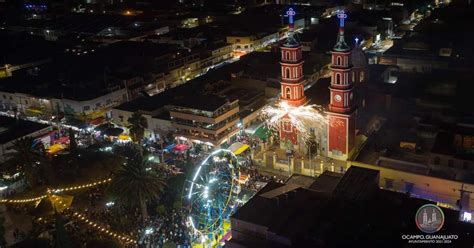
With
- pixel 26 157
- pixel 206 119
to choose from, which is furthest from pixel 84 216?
pixel 206 119

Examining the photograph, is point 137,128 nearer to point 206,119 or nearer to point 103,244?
point 206,119

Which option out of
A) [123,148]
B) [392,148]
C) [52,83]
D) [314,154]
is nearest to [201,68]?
[52,83]

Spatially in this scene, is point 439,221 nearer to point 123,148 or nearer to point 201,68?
point 123,148

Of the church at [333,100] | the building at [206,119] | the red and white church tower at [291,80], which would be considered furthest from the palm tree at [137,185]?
the church at [333,100]

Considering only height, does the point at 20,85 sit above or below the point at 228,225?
above

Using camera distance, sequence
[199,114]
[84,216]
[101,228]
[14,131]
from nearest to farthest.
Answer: [101,228], [84,216], [199,114], [14,131]

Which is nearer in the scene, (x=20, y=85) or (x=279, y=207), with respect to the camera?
(x=279, y=207)

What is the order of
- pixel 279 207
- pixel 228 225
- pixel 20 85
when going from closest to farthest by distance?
pixel 279 207, pixel 228 225, pixel 20 85
